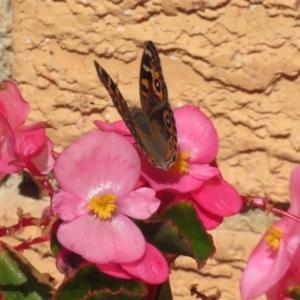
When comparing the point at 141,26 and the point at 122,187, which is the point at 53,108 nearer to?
the point at 141,26

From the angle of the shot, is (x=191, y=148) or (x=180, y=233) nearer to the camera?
(x=180, y=233)

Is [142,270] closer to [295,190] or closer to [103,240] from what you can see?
[103,240]

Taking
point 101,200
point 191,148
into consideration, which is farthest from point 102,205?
point 191,148

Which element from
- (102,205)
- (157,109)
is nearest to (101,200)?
(102,205)

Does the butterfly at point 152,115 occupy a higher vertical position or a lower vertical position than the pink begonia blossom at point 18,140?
higher

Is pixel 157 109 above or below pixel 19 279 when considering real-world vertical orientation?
above

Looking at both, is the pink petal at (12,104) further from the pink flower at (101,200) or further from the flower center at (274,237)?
the flower center at (274,237)

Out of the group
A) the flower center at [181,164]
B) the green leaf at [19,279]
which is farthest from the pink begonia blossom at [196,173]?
the green leaf at [19,279]
